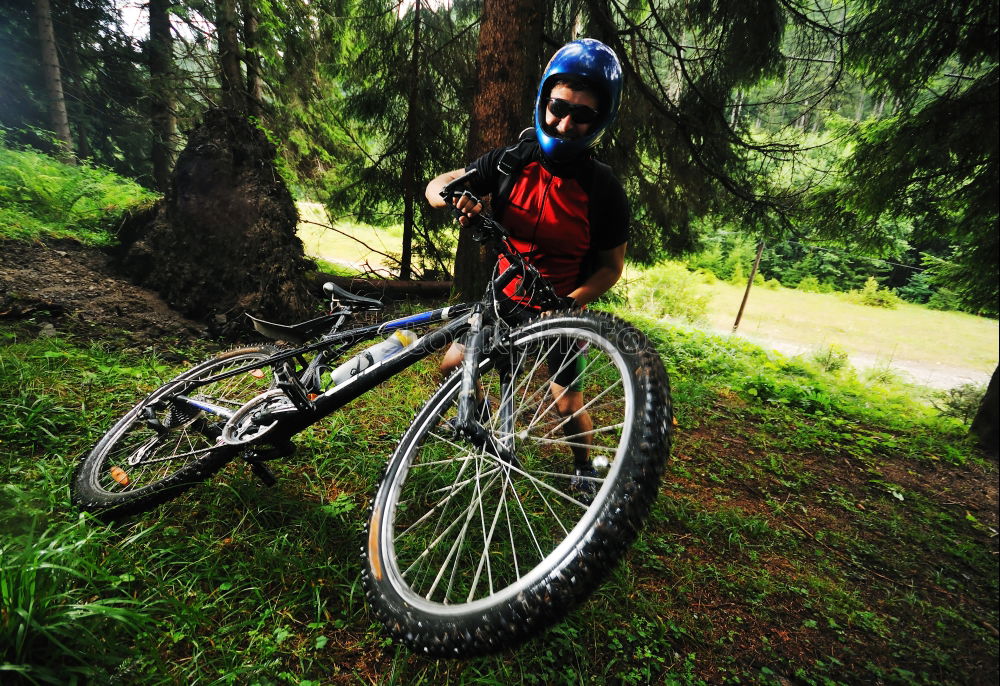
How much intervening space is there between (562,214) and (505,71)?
2.83 metres

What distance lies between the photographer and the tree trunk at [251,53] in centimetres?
539

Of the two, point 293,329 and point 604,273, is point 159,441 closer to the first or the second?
point 293,329

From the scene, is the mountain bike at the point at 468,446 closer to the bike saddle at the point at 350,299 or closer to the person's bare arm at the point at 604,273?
the bike saddle at the point at 350,299

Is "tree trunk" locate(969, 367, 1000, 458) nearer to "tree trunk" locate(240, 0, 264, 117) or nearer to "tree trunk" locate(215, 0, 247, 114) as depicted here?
"tree trunk" locate(215, 0, 247, 114)

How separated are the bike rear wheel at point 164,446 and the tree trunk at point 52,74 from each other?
31.5 ft

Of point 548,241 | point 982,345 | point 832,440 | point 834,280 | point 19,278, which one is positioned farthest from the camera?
point 834,280

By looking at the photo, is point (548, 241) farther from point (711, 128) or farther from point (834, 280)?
Result: point (834, 280)

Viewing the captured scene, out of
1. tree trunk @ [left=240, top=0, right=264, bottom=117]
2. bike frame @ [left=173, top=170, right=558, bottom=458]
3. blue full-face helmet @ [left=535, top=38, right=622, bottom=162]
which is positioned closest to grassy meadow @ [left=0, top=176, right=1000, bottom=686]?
bike frame @ [left=173, top=170, right=558, bottom=458]

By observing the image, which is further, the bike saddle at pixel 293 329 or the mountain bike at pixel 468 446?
the bike saddle at pixel 293 329

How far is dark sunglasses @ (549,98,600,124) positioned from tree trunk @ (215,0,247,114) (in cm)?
507

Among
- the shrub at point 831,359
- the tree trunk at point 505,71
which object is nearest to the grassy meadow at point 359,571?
the tree trunk at point 505,71

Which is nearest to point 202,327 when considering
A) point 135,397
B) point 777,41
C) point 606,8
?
point 135,397

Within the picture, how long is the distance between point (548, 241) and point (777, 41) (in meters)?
4.57

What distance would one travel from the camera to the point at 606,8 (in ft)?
14.4
